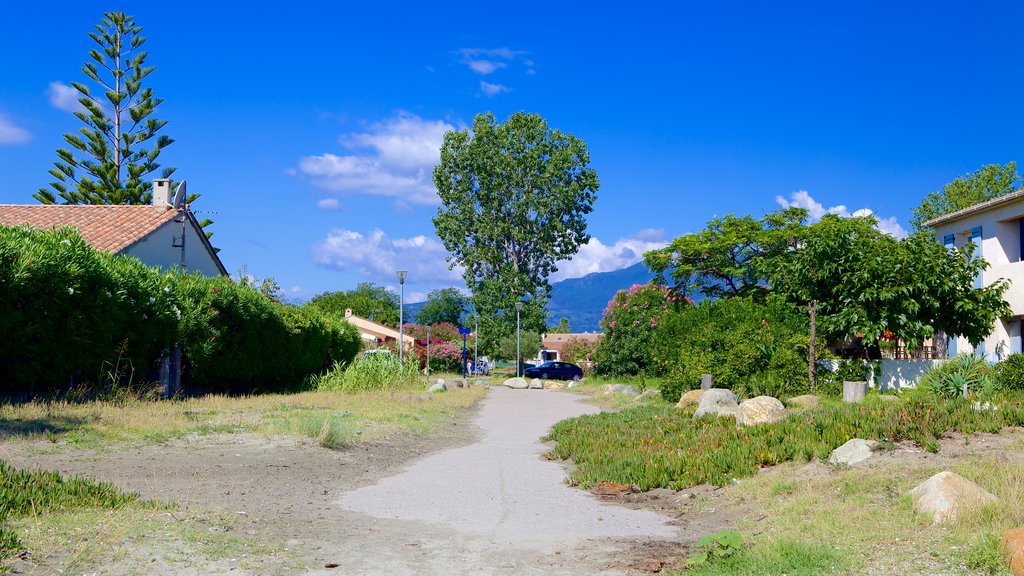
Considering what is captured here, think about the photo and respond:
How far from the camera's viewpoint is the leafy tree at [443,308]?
100125mm

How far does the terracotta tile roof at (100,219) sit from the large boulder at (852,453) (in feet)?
70.4

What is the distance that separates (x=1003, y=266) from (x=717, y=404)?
1192cm

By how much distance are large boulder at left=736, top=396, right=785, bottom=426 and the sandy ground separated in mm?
3578

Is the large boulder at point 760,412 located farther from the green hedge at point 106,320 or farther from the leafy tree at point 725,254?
the leafy tree at point 725,254

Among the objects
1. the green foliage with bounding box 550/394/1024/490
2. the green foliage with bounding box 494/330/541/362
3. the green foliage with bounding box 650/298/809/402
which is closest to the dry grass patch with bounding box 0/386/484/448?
the green foliage with bounding box 550/394/1024/490

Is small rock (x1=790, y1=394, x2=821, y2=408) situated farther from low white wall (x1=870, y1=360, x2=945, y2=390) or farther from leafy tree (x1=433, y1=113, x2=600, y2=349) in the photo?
leafy tree (x1=433, y1=113, x2=600, y2=349)

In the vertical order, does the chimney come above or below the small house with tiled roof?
above

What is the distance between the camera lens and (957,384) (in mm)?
17156

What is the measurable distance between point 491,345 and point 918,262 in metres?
36.6

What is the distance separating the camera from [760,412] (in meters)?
14.4

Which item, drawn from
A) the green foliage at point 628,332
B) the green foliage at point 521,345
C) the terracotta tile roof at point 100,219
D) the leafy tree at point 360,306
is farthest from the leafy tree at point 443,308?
the terracotta tile roof at point 100,219

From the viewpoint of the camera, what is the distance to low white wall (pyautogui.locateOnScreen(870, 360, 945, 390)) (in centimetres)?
2112

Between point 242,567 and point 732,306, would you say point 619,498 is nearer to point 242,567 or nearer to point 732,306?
point 242,567

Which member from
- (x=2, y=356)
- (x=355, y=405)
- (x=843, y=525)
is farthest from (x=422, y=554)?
(x=355, y=405)
